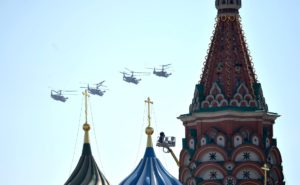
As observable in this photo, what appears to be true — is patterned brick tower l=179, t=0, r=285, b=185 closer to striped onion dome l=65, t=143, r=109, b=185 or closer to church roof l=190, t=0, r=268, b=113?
church roof l=190, t=0, r=268, b=113

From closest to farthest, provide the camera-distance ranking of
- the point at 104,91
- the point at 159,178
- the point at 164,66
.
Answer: the point at 159,178, the point at 164,66, the point at 104,91

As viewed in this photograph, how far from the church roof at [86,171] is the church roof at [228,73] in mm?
5890

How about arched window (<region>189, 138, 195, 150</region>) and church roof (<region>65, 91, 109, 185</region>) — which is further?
arched window (<region>189, 138, 195, 150</region>)

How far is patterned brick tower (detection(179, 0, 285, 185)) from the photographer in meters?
98.1

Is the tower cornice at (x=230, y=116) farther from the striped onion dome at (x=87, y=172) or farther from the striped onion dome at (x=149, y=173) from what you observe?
the striped onion dome at (x=87, y=172)

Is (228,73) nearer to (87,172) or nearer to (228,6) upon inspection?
(228,6)

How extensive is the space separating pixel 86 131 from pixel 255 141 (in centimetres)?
904

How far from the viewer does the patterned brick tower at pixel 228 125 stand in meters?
98.1

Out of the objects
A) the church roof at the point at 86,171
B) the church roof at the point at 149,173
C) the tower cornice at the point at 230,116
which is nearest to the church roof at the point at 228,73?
the tower cornice at the point at 230,116

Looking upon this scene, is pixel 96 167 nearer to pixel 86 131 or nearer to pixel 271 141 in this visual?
pixel 86 131

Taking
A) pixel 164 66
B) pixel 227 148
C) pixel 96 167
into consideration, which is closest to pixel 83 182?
pixel 96 167

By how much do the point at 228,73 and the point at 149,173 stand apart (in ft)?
26.2

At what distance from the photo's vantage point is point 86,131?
9981 cm

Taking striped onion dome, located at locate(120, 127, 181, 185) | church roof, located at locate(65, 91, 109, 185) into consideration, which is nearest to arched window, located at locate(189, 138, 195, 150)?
striped onion dome, located at locate(120, 127, 181, 185)
